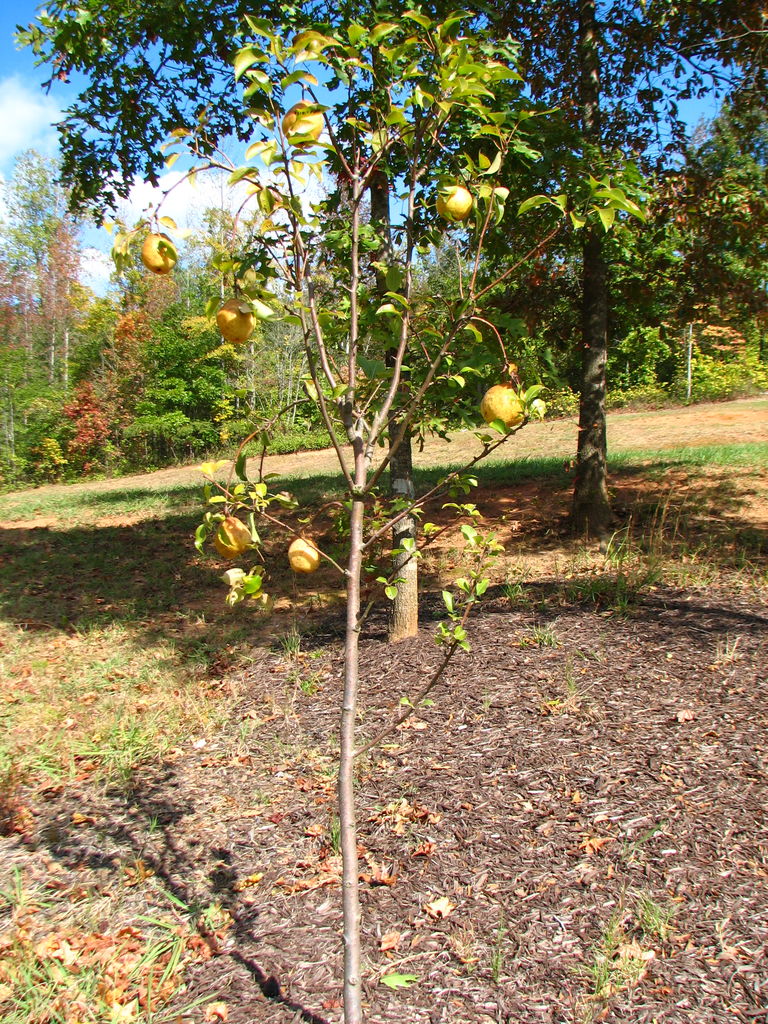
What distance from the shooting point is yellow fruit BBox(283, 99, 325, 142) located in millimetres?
1340

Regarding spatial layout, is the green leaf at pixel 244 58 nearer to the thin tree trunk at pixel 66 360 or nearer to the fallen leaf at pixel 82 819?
the fallen leaf at pixel 82 819

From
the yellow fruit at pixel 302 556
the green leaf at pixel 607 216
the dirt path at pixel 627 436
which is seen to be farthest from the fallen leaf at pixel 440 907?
the dirt path at pixel 627 436

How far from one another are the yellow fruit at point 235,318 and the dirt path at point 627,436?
377 inches

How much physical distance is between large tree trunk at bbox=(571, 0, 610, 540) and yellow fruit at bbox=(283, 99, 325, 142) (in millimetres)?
4724

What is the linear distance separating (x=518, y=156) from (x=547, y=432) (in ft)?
37.9

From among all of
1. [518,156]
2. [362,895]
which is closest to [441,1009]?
[362,895]

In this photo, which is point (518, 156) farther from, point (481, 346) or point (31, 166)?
point (31, 166)

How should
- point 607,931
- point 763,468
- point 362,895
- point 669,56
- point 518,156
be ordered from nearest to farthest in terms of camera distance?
point 607,931
point 362,895
point 518,156
point 669,56
point 763,468

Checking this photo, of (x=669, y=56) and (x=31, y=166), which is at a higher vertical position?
(x=31, y=166)

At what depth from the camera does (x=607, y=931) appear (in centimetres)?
220

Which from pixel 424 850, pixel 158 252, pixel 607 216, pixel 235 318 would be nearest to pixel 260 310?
pixel 235 318

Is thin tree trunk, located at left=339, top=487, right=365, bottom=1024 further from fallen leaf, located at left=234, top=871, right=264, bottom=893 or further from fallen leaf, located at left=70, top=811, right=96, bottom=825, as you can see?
fallen leaf, located at left=70, top=811, right=96, bottom=825

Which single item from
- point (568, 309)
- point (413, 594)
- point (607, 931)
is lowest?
point (607, 931)

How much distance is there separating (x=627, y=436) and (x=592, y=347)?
7.12 meters
